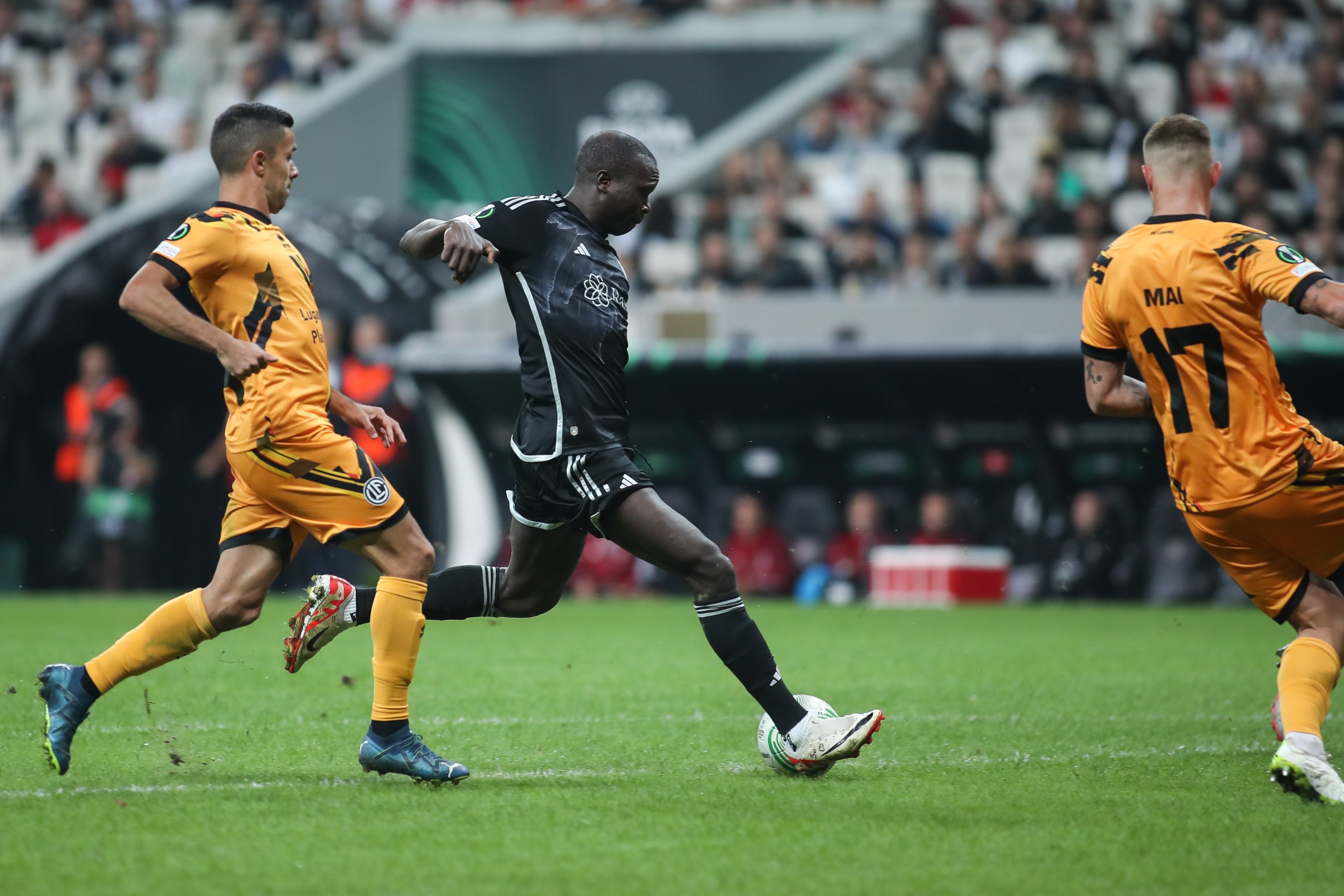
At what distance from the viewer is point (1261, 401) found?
504 centimetres

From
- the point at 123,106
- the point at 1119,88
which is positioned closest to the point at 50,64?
the point at 123,106

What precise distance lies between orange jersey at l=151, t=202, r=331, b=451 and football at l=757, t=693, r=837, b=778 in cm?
174

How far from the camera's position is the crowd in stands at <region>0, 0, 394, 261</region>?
18.6 m

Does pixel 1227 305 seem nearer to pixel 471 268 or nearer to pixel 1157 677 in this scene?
pixel 471 268

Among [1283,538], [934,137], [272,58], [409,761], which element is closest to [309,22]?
[272,58]

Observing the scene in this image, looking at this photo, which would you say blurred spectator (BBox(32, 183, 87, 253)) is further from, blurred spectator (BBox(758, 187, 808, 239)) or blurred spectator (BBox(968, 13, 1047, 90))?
blurred spectator (BBox(968, 13, 1047, 90))

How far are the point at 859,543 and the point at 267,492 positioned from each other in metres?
9.62

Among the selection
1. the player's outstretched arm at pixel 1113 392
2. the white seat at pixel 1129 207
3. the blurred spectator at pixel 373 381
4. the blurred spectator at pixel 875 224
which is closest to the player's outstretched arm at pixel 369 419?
the player's outstretched arm at pixel 1113 392

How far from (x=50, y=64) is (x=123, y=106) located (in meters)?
2.03

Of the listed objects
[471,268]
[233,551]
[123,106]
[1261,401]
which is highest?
[123,106]

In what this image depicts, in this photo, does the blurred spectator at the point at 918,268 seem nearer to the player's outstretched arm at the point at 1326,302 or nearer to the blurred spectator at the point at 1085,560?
the blurred spectator at the point at 1085,560

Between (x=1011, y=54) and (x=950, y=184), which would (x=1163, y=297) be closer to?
(x=950, y=184)

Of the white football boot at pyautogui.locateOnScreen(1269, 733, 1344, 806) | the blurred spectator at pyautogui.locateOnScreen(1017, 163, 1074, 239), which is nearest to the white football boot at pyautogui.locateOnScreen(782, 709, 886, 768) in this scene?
the white football boot at pyautogui.locateOnScreen(1269, 733, 1344, 806)

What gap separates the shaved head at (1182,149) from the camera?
5.20 metres
